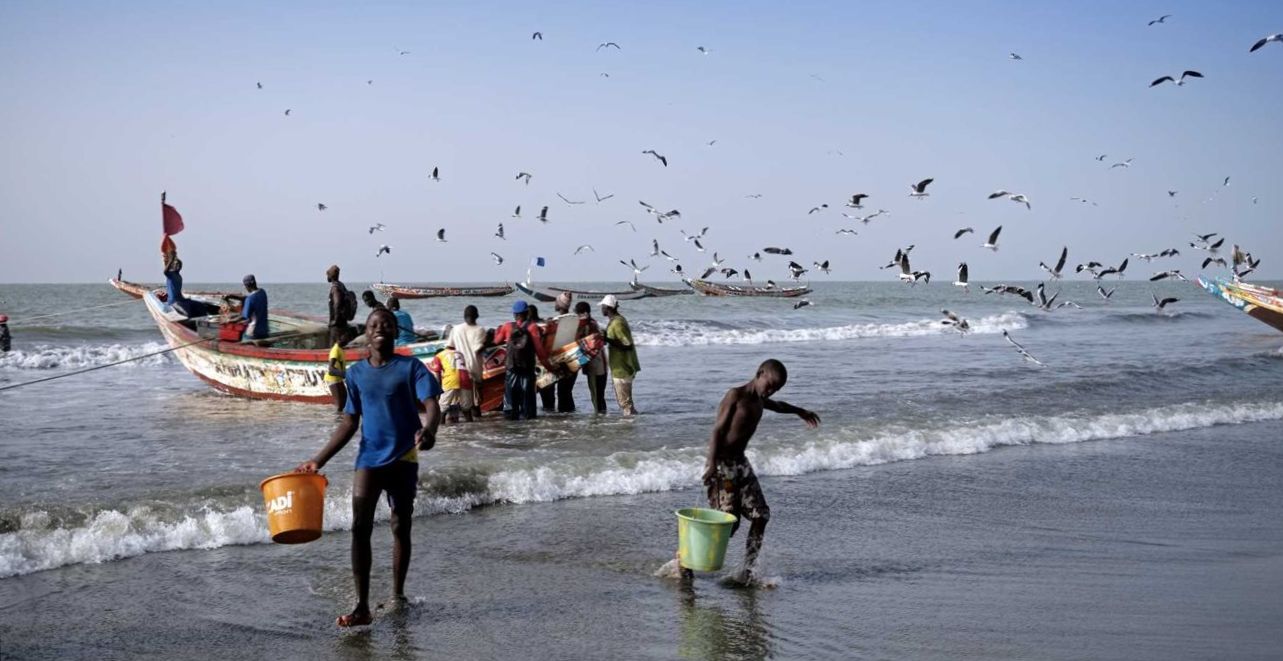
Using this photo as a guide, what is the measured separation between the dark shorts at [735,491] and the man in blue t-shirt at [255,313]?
11.5 metres

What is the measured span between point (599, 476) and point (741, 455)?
359cm

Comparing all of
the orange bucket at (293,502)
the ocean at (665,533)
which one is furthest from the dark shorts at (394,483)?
the ocean at (665,533)

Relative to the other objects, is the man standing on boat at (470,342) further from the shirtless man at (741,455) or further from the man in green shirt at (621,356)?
the shirtless man at (741,455)

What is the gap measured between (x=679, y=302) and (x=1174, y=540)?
53.4 m

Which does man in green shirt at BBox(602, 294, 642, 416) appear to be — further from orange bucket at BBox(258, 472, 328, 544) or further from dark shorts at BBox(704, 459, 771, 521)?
orange bucket at BBox(258, 472, 328, 544)

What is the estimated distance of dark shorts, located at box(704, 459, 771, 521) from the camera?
6871 millimetres

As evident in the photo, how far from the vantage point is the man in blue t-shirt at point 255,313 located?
16.7 meters

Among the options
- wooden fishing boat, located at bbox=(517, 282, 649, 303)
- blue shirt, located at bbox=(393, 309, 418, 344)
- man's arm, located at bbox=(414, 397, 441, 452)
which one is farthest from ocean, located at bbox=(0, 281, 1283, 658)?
wooden fishing boat, located at bbox=(517, 282, 649, 303)

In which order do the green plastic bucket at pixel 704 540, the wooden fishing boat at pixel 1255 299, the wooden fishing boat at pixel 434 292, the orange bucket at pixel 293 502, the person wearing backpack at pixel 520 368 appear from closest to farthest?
the orange bucket at pixel 293 502 < the green plastic bucket at pixel 704 540 < the person wearing backpack at pixel 520 368 < the wooden fishing boat at pixel 1255 299 < the wooden fishing boat at pixel 434 292

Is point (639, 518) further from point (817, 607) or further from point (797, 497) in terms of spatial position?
point (817, 607)

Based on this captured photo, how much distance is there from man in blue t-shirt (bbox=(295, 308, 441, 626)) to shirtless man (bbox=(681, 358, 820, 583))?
6.16ft

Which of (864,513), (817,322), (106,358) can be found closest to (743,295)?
(817,322)

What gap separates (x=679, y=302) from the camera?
202ft

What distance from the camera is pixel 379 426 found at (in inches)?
224
